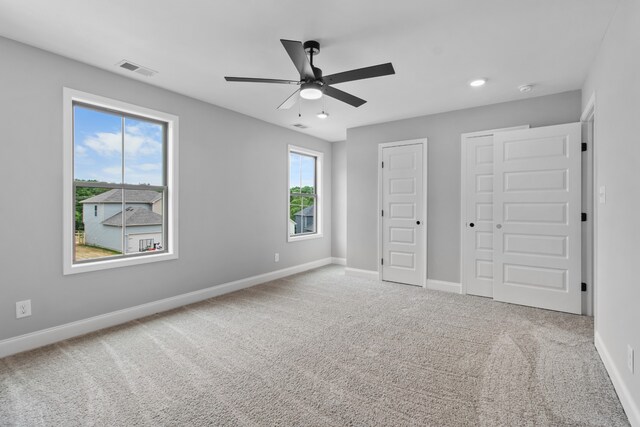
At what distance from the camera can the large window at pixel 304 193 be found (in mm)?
5910

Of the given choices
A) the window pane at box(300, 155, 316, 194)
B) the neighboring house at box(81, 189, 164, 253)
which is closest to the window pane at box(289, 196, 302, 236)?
the window pane at box(300, 155, 316, 194)

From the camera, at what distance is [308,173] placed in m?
6.33

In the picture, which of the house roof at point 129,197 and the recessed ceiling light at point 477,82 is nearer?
the house roof at point 129,197

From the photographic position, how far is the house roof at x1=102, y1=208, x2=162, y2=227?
3396 millimetres

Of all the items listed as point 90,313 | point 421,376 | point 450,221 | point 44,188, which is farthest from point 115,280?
point 450,221

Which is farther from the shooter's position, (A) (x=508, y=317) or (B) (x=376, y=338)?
(A) (x=508, y=317)

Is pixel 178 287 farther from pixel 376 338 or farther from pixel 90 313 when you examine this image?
pixel 376 338

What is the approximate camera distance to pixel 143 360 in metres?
2.53

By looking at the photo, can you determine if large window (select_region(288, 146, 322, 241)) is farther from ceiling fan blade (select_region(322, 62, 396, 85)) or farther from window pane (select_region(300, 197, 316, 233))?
ceiling fan blade (select_region(322, 62, 396, 85))

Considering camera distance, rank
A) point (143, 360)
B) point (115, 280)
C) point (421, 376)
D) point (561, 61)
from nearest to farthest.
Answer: point (421, 376) < point (143, 360) < point (561, 61) < point (115, 280)

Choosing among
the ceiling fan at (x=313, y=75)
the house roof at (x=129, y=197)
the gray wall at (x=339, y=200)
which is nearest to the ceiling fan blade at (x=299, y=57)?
the ceiling fan at (x=313, y=75)

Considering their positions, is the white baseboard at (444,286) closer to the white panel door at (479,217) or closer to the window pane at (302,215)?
the white panel door at (479,217)

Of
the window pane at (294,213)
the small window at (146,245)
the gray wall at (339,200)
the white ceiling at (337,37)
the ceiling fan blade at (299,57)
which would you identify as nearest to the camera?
the ceiling fan blade at (299,57)

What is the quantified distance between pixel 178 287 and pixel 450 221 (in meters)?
3.76
